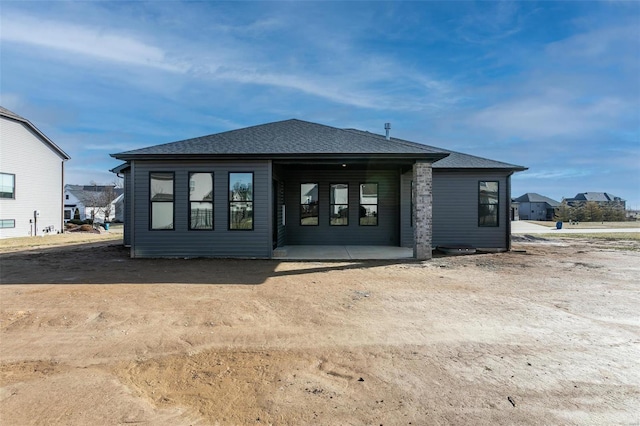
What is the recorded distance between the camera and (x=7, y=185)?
60.9ft

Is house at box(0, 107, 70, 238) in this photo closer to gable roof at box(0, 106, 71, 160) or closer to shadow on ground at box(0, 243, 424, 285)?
gable roof at box(0, 106, 71, 160)

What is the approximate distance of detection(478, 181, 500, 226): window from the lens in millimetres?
13172

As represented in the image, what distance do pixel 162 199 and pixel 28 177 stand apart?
15.6m

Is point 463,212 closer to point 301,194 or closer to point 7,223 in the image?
point 301,194

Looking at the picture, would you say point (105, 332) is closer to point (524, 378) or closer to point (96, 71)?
point (524, 378)

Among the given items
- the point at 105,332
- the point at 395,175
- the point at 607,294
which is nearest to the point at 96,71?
the point at 395,175

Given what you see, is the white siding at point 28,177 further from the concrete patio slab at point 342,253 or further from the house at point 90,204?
the house at point 90,204

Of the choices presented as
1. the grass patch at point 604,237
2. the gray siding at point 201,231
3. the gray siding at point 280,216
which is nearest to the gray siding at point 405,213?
the gray siding at point 280,216

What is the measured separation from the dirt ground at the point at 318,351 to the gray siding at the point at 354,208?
642cm

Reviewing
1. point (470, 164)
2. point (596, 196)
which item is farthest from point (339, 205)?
point (596, 196)

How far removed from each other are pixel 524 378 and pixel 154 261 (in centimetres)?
1002

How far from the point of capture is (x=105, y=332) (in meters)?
4.28

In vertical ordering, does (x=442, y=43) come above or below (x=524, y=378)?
above

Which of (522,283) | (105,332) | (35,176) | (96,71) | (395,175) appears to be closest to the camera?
(105,332)
